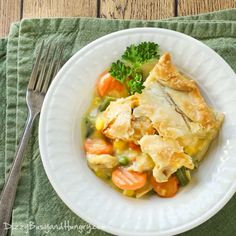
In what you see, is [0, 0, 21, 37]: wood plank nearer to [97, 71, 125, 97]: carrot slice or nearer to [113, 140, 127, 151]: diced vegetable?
[97, 71, 125, 97]: carrot slice

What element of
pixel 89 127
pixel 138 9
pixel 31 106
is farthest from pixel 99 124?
pixel 138 9

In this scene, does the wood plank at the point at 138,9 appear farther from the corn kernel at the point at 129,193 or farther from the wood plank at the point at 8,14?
the corn kernel at the point at 129,193

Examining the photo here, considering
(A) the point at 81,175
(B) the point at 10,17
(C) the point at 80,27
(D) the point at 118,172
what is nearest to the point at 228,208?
(D) the point at 118,172

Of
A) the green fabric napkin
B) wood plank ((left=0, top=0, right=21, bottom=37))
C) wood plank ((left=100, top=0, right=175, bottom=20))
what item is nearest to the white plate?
the green fabric napkin

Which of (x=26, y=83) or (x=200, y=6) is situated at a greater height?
(x=200, y=6)

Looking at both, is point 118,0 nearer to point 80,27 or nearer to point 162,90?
point 80,27

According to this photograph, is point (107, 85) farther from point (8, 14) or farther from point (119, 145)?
point (8, 14)

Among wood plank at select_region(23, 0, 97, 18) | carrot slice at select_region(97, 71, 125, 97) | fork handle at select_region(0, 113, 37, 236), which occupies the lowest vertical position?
fork handle at select_region(0, 113, 37, 236)
